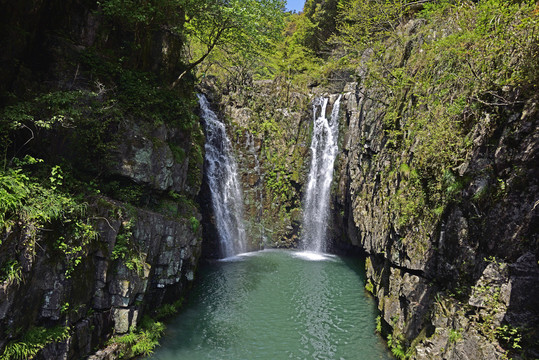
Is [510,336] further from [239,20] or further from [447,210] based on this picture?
[239,20]

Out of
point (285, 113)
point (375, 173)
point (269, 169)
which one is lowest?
point (375, 173)

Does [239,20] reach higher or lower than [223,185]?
higher

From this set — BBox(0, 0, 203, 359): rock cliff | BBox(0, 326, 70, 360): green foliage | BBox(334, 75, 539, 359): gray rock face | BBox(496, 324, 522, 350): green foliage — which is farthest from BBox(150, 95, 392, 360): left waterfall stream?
BBox(496, 324, 522, 350): green foliage

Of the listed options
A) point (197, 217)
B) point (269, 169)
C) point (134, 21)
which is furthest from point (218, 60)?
point (197, 217)

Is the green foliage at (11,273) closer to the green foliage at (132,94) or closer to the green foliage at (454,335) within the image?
the green foliage at (132,94)

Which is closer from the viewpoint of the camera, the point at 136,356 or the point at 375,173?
the point at 136,356

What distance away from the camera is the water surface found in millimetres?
8719

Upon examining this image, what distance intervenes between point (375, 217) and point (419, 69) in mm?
5878

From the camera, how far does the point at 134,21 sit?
10.0 m

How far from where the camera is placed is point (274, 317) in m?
10.9

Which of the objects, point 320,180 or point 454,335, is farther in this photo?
point 320,180

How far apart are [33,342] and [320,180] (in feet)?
60.5

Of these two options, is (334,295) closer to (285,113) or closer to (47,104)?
(47,104)

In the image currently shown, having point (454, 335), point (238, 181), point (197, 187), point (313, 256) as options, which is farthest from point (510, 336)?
point (238, 181)
